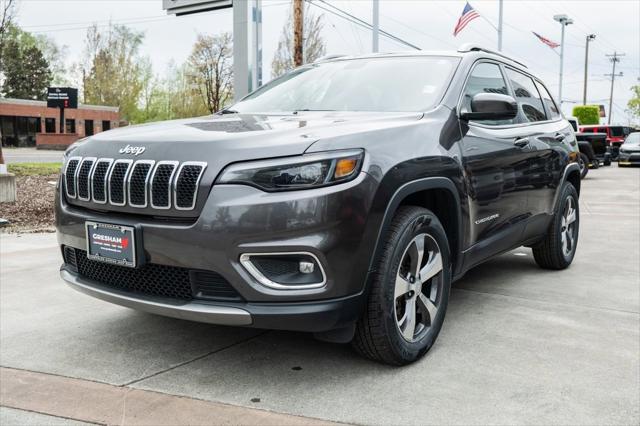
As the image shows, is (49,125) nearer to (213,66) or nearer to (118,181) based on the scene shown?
(213,66)

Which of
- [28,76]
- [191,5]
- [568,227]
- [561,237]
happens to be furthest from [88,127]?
[561,237]

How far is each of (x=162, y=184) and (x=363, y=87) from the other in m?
1.71

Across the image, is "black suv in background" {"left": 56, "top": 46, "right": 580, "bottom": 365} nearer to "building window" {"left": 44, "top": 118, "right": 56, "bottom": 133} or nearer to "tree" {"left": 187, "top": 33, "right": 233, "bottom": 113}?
"tree" {"left": 187, "top": 33, "right": 233, "bottom": 113}

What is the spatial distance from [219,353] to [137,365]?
1.43 ft

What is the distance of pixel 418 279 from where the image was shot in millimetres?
3273

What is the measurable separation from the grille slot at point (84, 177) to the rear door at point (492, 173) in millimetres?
2065

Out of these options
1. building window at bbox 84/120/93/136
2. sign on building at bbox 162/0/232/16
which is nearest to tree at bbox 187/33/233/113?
building window at bbox 84/120/93/136

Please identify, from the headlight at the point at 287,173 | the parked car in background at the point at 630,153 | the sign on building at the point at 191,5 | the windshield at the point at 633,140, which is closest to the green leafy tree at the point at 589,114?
the windshield at the point at 633,140

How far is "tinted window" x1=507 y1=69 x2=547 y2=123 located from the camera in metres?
4.86

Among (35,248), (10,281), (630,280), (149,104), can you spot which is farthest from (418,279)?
(149,104)

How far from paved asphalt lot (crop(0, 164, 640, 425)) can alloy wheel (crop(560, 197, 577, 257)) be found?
82 cm

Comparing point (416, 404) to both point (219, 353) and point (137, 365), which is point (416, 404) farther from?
point (137, 365)

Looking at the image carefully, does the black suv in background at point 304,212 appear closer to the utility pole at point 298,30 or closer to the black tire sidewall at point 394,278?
the black tire sidewall at point 394,278

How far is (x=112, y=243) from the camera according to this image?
295 cm
